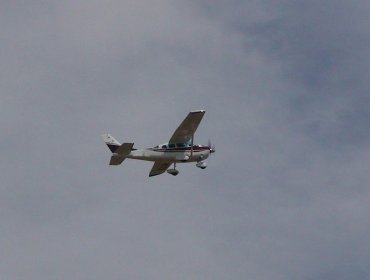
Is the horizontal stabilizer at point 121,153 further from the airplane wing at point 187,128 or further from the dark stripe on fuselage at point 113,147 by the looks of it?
the airplane wing at point 187,128

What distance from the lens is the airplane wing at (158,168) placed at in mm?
108662

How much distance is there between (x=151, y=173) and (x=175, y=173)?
175 inches

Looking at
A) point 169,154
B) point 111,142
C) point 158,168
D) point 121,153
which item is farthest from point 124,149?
Answer: point 158,168

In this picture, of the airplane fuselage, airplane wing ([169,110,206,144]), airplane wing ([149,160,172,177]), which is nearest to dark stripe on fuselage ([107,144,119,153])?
the airplane fuselage

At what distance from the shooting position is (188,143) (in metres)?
106

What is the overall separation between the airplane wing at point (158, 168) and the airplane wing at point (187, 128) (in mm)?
3668

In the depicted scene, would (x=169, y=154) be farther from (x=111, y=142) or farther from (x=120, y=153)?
(x=111, y=142)

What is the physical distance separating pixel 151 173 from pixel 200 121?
337 inches

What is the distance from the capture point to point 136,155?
10438 cm

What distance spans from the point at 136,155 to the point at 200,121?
5.46 m

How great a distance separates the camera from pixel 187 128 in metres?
104

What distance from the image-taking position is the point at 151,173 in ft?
361

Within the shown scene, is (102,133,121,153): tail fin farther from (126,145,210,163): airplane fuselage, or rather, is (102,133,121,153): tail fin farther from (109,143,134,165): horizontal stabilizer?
(109,143,134,165): horizontal stabilizer

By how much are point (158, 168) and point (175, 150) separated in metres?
4.52
